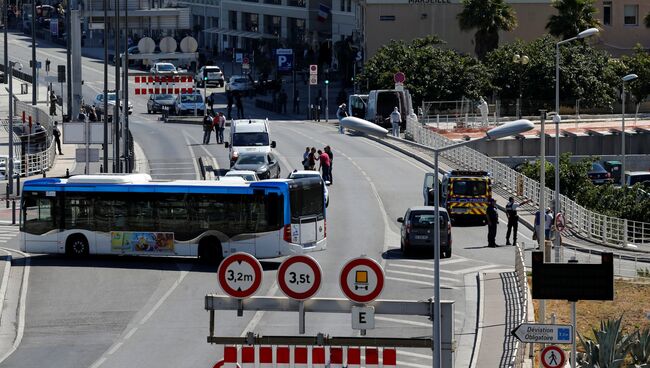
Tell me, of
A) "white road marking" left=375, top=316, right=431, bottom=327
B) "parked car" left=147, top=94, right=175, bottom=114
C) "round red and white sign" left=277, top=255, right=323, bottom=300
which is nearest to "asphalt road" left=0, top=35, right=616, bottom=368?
"white road marking" left=375, top=316, right=431, bottom=327

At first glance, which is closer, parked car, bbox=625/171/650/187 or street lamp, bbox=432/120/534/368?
street lamp, bbox=432/120/534/368

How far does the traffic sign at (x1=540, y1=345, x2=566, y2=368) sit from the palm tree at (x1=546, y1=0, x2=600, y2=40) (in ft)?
254

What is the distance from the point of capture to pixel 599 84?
91.3 metres

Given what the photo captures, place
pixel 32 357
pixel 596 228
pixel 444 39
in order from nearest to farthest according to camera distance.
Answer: pixel 32 357 → pixel 596 228 → pixel 444 39

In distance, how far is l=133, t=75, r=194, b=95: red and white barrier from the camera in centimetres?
8000

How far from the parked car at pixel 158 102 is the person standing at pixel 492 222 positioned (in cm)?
5186

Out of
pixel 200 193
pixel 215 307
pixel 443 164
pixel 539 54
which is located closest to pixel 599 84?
pixel 539 54

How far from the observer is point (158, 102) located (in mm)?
97688

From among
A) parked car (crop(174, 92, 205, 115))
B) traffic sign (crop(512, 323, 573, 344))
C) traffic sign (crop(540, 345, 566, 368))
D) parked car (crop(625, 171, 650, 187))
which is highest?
parked car (crop(174, 92, 205, 115))

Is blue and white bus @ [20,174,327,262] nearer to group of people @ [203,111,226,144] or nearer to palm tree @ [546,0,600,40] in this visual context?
group of people @ [203,111,226,144]

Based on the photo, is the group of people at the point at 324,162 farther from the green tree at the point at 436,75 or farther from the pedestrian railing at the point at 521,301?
the green tree at the point at 436,75

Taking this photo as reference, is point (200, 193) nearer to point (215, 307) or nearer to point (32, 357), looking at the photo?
point (32, 357)

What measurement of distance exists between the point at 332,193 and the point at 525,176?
7761mm

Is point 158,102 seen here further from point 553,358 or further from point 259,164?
point 553,358
